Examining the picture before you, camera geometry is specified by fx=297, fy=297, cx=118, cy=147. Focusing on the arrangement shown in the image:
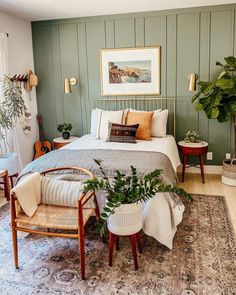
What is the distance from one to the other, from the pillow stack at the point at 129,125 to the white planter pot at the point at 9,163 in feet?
3.90

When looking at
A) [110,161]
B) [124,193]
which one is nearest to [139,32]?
[110,161]

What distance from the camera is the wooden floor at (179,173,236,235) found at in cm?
373

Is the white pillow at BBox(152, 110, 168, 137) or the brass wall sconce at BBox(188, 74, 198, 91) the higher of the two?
the brass wall sconce at BBox(188, 74, 198, 91)

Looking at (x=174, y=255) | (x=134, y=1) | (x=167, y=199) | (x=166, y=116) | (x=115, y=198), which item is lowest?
(x=174, y=255)

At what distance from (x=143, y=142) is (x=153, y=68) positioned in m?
1.27

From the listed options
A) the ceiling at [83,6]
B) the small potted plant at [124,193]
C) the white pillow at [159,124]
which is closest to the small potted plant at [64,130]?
the white pillow at [159,124]

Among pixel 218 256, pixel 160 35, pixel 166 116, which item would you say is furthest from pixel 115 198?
pixel 160 35

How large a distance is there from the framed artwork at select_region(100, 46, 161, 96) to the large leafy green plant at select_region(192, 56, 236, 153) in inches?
34.5

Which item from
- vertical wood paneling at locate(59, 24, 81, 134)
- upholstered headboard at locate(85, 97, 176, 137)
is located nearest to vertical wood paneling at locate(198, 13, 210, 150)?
upholstered headboard at locate(85, 97, 176, 137)

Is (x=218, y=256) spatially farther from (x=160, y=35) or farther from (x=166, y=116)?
(x=160, y=35)

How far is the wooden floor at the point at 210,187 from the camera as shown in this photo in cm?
373

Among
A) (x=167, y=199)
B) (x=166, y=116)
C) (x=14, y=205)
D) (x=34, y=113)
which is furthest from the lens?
(x=34, y=113)

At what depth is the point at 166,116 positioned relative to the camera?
170 inches

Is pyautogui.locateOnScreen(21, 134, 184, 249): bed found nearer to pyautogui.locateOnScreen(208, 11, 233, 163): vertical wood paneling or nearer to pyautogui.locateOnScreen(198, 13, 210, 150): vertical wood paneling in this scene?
pyautogui.locateOnScreen(208, 11, 233, 163): vertical wood paneling
